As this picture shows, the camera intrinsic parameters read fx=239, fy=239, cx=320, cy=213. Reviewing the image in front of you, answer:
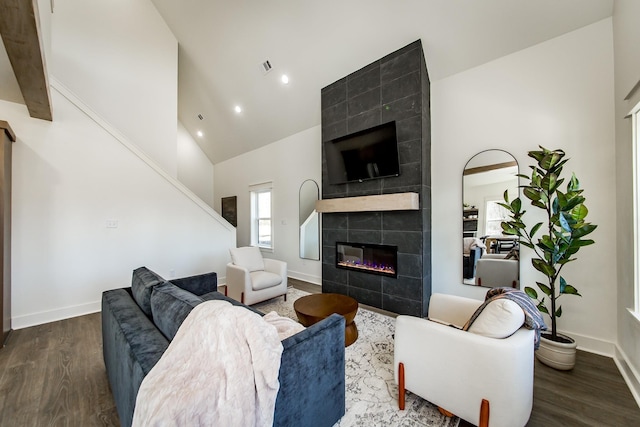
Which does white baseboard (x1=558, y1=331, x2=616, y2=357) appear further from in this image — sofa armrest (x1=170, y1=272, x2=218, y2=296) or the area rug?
sofa armrest (x1=170, y1=272, x2=218, y2=296)

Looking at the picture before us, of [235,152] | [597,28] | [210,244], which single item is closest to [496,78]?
[597,28]

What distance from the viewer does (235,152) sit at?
671cm

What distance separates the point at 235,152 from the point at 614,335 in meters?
7.36

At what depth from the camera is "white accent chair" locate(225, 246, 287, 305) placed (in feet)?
10.5

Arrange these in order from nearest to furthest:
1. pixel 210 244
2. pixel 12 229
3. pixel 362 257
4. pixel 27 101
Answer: pixel 27 101
pixel 12 229
pixel 362 257
pixel 210 244

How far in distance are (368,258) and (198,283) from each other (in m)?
2.30

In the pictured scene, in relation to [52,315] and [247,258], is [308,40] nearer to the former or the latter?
[247,258]

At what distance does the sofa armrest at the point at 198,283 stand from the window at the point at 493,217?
3319 millimetres

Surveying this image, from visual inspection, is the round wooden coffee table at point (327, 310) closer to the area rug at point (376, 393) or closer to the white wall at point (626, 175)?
the area rug at point (376, 393)

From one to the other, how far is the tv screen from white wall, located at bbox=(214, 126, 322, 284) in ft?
2.78

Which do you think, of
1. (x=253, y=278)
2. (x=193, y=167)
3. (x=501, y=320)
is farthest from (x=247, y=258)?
(x=193, y=167)

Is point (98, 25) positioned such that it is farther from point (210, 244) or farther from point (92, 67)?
point (210, 244)

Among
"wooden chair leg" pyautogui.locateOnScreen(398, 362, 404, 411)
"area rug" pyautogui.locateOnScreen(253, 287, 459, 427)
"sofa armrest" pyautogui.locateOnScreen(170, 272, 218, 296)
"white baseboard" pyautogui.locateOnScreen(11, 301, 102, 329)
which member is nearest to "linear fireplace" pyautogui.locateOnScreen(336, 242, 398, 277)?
"area rug" pyautogui.locateOnScreen(253, 287, 459, 427)

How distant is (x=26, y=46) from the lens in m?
1.81
